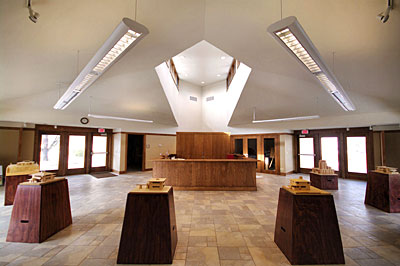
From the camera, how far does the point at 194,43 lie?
14.5 feet

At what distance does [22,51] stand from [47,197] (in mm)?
2593

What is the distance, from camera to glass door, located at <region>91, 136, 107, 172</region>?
28.2 feet

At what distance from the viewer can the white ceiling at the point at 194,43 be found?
7.86ft

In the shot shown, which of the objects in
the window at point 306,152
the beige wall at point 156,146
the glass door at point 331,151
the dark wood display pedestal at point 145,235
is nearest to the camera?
the dark wood display pedestal at point 145,235

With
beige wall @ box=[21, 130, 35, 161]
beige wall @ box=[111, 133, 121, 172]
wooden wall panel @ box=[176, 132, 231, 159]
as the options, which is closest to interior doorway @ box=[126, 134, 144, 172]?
beige wall @ box=[111, 133, 121, 172]

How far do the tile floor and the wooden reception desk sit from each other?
89 centimetres

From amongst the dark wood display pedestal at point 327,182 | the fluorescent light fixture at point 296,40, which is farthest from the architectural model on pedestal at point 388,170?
the fluorescent light fixture at point 296,40

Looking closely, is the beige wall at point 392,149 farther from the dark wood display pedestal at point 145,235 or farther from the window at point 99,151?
the window at point 99,151

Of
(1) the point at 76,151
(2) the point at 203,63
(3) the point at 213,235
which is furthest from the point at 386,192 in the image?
(1) the point at 76,151

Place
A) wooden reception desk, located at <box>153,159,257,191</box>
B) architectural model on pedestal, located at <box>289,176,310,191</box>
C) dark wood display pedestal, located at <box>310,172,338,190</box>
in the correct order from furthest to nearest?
dark wood display pedestal, located at <box>310,172,338,190</box>
wooden reception desk, located at <box>153,159,257,191</box>
architectural model on pedestal, located at <box>289,176,310,191</box>

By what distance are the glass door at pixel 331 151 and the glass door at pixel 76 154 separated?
11876mm

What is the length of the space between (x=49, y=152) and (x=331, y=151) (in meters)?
13.0

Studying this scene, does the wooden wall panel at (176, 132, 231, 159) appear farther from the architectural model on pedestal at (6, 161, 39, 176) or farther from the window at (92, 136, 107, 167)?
the window at (92, 136, 107, 167)

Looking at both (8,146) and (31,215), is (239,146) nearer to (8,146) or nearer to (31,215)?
(31,215)
